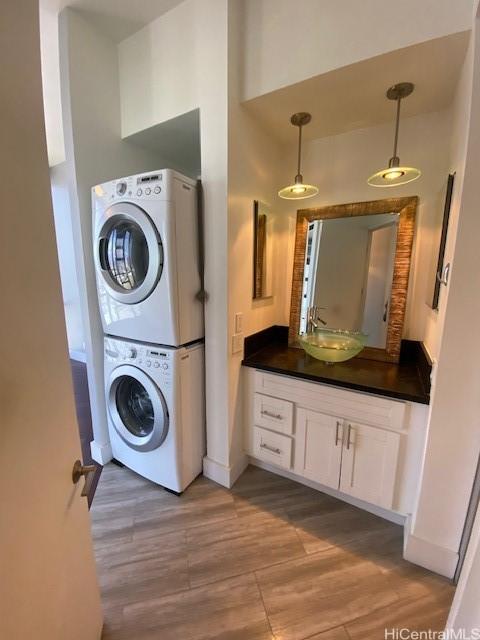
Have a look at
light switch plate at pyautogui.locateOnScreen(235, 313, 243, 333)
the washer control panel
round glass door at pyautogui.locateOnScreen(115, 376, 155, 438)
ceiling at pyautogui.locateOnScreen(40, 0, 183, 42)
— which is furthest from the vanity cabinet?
ceiling at pyautogui.locateOnScreen(40, 0, 183, 42)

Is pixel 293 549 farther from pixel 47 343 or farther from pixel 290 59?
pixel 290 59

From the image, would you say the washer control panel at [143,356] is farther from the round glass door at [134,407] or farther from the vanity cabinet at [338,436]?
the vanity cabinet at [338,436]

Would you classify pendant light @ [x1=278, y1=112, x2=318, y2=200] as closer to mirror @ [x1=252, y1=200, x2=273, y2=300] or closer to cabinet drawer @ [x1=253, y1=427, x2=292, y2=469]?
mirror @ [x1=252, y1=200, x2=273, y2=300]

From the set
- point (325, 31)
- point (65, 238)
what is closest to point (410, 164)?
point (325, 31)

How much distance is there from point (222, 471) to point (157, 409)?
642 mm

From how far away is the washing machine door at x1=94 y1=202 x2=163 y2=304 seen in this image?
1.48 m

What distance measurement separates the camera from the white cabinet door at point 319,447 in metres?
1.57

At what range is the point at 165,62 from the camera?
163cm

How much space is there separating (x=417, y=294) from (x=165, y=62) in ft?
6.90

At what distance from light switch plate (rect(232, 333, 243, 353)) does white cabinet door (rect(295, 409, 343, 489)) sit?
21.1 inches

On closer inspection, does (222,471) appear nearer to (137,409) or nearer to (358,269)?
(137,409)

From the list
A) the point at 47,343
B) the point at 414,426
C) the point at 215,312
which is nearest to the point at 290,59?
the point at 215,312

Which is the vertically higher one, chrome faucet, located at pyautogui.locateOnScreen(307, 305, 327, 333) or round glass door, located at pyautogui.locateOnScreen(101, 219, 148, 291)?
round glass door, located at pyautogui.locateOnScreen(101, 219, 148, 291)

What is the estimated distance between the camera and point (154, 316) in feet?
5.14
